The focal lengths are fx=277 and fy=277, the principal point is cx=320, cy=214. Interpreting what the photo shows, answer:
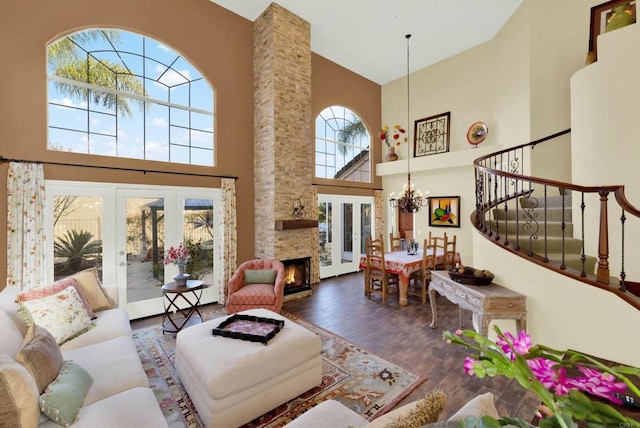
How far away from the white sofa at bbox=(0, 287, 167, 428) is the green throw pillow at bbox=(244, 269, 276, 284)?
1.90 m

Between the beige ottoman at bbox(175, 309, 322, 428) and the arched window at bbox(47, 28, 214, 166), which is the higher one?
the arched window at bbox(47, 28, 214, 166)

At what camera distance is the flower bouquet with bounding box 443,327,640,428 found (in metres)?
0.60

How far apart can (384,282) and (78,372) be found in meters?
4.20

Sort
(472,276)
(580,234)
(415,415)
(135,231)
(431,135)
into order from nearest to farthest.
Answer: (415,415)
(472,276)
(580,234)
(135,231)
(431,135)

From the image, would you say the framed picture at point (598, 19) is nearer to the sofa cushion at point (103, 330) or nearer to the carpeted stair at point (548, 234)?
the carpeted stair at point (548, 234)

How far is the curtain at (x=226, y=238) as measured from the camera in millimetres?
5051

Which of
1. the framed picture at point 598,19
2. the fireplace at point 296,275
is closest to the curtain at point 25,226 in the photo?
the fireplace at point 296,275

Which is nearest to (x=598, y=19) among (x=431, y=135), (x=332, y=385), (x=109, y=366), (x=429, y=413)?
(x=431, y=135)

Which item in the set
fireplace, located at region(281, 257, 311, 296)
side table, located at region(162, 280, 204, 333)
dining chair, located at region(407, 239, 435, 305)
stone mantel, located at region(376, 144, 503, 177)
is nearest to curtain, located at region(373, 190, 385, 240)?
stone mantel, located at region(376, 144, 503, 177)

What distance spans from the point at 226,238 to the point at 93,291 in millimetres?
2105

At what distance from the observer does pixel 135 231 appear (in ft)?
14.3

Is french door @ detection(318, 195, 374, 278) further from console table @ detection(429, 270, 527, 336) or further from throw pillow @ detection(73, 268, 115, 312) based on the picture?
throw pillow @ detection(73, 268, 115, 312)

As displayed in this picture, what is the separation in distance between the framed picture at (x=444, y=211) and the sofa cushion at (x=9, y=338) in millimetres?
7399

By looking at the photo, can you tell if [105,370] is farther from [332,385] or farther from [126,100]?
[126,100]
